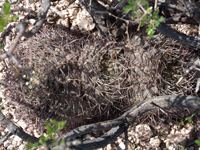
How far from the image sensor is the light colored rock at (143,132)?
2.43 m

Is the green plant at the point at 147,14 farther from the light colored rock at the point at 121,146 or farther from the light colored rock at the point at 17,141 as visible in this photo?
the light colored rock at the point at 17,141

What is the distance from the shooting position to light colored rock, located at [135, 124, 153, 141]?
7.96ft

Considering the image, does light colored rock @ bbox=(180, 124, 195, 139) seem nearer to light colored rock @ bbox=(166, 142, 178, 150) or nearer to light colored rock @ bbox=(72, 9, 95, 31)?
light colored rock @ bbox=(166, 142, 178, 150)

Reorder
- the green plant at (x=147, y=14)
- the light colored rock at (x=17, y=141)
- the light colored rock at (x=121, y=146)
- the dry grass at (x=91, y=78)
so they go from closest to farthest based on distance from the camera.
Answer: the green plant at (x=147, y=14) < the dry grass at (x=91, y=78) < the light colored rock at (x=121, y=146) < the light colored rock at (x=17, y=141)

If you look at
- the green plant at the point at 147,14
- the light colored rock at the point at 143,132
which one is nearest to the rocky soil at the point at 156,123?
the light colored rock at the point at 143,132

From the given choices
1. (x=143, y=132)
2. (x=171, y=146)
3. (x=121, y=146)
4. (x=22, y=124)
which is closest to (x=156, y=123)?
(x=143, y=132)

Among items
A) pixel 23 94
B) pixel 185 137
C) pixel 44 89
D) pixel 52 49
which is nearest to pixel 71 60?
pixel 52 49

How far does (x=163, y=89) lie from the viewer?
7.76 feet

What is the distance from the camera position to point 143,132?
243 centimetres

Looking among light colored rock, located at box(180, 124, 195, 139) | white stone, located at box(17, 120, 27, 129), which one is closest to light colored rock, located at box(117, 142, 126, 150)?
light colored rock, located at box(180, 124, 195, 139)

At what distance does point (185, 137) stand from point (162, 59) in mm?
968

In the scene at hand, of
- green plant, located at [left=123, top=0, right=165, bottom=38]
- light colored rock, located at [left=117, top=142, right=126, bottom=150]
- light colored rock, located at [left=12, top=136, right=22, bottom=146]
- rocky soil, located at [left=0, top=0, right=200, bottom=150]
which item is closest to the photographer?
green plant, located at [left=123, top=0, right=165, bottom=38]

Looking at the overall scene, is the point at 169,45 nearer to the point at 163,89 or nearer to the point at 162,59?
the point at 162,59

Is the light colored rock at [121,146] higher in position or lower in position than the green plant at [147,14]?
lower
